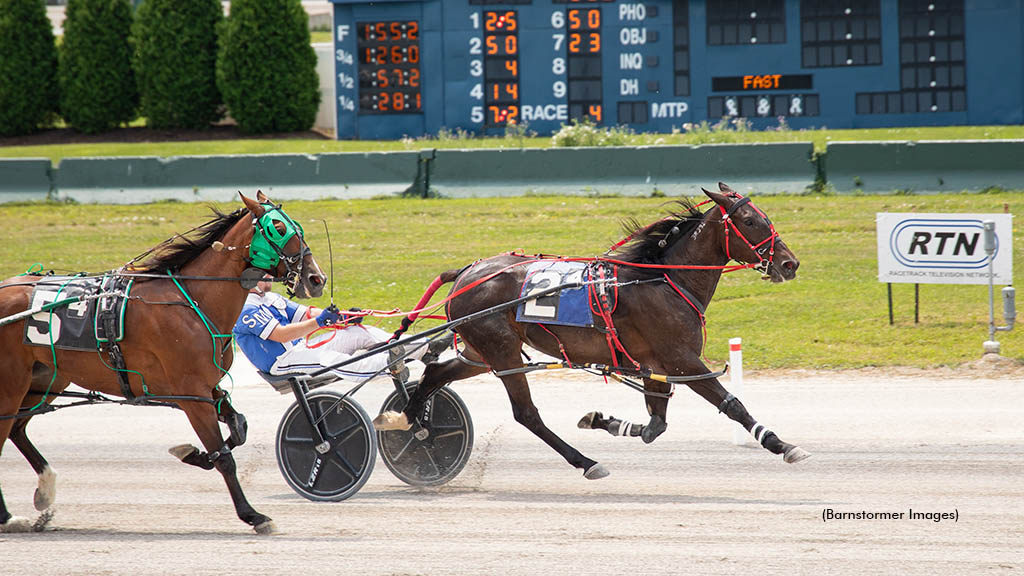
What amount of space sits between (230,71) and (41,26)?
5703 millimetres

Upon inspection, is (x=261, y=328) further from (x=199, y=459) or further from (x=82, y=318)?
(x=82, y=318)

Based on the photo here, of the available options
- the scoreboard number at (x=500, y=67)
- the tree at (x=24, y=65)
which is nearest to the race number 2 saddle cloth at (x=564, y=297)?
the scoreboard number at (x=500, y=67)

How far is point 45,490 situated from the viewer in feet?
22.7

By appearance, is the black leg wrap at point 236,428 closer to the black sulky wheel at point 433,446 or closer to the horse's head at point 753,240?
the black sulky wheel at point 433,446

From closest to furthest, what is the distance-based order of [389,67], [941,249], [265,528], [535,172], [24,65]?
[265,528], [941,249], [535,172], [389,67], [24,65]

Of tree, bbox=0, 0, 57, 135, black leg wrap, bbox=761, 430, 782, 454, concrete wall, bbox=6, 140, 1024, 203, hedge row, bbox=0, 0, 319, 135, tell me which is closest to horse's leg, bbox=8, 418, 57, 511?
black leg wrap, bbox=761, 430, 782, 454

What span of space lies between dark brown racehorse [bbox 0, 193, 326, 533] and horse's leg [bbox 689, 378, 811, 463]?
8.37 feet

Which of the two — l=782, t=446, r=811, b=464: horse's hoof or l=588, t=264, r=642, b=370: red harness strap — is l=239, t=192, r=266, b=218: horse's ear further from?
l=782, t=446, r=811, b=464: horse's hoof

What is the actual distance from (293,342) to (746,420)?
3056 millimetres

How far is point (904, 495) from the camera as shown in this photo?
6.84 m

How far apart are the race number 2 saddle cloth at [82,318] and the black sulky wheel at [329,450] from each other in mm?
1272

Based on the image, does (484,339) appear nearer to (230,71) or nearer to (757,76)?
(757,76)

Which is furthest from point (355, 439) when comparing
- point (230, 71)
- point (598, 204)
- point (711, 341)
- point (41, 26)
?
point (41, 26)

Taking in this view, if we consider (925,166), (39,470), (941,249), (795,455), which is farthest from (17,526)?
(925,166)
